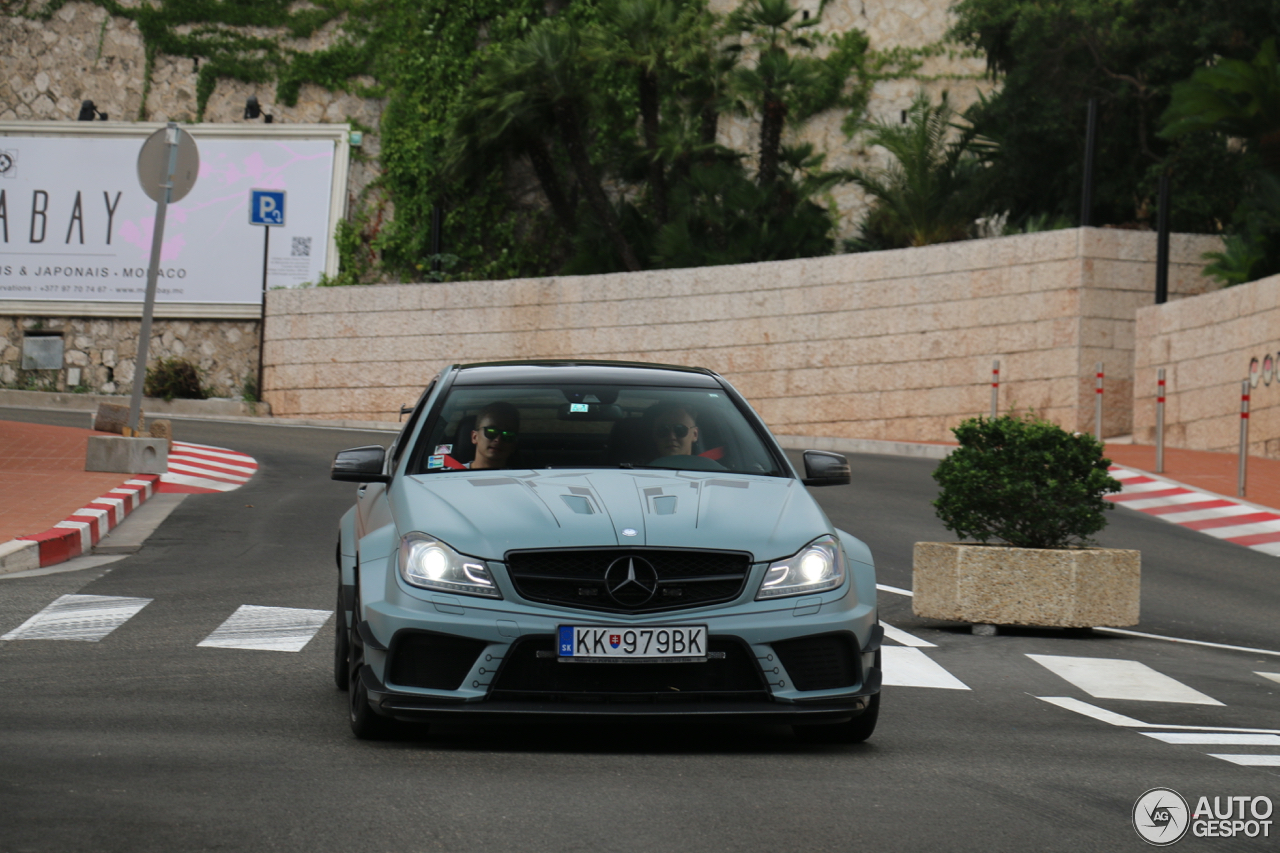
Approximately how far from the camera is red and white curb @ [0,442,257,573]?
11.4 meters

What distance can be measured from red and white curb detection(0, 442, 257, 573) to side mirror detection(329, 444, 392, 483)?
5.45 meters

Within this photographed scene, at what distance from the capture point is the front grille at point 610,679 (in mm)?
5328

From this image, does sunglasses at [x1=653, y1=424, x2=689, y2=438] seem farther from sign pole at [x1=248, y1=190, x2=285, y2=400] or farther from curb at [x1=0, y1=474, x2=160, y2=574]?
sign pole at [x1=248, y1=190, x2=285, y2=400]

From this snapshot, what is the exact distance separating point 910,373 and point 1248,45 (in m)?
7.00

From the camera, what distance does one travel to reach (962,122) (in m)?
33.8

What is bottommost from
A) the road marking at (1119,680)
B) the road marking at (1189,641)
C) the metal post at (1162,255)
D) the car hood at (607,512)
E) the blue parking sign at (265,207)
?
the road marking at (1119,680)

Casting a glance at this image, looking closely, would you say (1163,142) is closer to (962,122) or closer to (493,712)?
(962,122)

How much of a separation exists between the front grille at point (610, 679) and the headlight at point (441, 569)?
25cm

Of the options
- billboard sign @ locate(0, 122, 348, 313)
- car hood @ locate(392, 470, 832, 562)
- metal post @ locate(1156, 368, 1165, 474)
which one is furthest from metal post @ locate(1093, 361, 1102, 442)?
car hood @ locate(392, 470, 832, 562)

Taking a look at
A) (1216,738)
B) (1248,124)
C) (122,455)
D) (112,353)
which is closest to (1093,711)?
(1216,738)

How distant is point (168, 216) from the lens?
107 ft

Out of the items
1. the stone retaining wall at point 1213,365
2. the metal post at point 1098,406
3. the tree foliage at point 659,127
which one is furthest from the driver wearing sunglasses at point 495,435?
the tree foliage at point 659,127

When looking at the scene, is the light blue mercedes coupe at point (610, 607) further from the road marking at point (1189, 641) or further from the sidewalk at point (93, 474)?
the sidewalk at point (93, 474)

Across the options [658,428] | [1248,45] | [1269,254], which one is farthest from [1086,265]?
[658,428]
